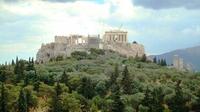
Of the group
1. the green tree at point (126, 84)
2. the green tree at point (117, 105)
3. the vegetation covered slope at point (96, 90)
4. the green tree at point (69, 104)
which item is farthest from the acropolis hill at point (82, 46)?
the green tree at point (117, 105)

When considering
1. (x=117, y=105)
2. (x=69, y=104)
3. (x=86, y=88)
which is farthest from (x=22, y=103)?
(x=86, y=88)

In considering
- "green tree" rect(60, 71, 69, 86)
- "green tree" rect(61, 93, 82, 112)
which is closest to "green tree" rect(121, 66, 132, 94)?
"green tree" rect(60, 71, 69, 86)

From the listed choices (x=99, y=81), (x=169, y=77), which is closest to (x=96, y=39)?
(x=169, y=77)

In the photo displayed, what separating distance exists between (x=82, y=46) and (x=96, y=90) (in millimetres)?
68566

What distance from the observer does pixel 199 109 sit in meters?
95.3

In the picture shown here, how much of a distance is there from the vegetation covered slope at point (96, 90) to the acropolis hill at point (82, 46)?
41.5 m

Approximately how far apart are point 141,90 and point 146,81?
9.81 meters

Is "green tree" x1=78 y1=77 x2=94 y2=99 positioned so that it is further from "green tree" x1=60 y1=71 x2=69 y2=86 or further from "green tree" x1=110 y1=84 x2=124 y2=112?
"green tree" x1=110 y1=84 x2=124 y2=112

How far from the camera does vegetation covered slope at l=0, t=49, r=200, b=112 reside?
289ft

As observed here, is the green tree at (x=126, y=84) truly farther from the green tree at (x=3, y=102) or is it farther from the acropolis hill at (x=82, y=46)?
the acropolis hill at (x=82, y=46)

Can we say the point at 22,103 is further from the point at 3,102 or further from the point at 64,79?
the point at 64,79

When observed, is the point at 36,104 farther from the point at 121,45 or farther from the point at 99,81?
the point at 121,45

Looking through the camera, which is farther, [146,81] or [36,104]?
[146,81]

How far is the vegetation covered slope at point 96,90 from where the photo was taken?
88000mm
